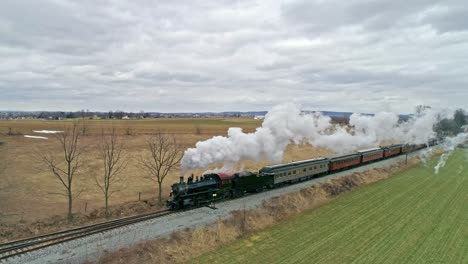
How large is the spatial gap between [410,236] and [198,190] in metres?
17.0

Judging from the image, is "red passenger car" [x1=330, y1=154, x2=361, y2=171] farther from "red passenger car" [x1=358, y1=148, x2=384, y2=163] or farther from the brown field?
the brown field

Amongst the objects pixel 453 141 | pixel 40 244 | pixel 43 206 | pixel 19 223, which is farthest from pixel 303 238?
pixel 453 141

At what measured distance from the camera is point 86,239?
21.7m

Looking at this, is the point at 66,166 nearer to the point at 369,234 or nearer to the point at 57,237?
the point at 57,237

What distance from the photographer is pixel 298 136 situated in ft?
144

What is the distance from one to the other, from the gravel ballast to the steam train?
1.14 metres

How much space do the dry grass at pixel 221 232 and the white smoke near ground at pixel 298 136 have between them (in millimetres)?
6686

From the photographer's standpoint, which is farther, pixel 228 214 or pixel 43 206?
pixel 43 206

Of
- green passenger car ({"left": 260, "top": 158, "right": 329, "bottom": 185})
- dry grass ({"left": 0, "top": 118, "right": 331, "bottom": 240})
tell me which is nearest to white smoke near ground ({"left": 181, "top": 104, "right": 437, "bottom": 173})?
green passenger car ({"left": 260, "top": 158, "right": 329, "bottom": 185})

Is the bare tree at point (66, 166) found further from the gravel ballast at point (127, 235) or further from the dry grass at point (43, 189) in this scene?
the gravel ballast at point (127, 235)

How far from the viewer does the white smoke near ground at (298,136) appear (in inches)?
1302

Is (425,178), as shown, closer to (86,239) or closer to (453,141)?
(86,239)

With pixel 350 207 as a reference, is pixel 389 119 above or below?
above

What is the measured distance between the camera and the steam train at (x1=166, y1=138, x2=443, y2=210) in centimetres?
2870
